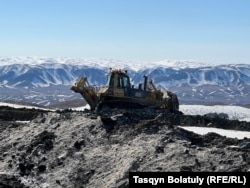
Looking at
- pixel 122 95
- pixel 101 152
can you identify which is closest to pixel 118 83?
pixel 122 95

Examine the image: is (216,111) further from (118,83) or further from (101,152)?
(101,152)

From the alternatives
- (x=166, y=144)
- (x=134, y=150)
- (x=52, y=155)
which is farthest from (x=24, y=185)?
(x=166, y=144)

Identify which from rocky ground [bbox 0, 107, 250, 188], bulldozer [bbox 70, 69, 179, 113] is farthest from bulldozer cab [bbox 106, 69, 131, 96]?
rocky ground [bbox 0, 107, 250, 188]

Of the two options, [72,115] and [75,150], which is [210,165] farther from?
[72,115]

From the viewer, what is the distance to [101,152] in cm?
1756

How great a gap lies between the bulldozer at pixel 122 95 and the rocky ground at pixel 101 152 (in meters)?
11.3

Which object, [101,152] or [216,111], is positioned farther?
[216,111]

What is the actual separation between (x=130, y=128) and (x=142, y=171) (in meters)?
3.15

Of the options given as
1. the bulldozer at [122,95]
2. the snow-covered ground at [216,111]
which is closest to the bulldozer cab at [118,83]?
the bulldozer at [122,95]

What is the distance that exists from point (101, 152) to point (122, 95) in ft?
50.4

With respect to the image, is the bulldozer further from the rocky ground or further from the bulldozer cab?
the rocky ground

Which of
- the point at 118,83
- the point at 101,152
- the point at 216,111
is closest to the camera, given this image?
the point at 101,152

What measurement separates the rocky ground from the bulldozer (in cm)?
1128

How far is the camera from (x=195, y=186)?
536 inches
